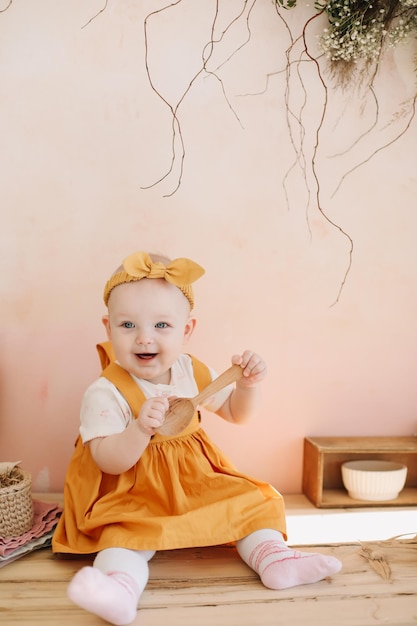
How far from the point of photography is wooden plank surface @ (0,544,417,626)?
1.10 metres

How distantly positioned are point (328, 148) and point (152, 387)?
83 centimetres

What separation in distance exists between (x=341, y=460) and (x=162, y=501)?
→ 646mm

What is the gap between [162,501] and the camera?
1.37m

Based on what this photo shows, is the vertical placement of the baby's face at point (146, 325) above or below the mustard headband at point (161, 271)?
below

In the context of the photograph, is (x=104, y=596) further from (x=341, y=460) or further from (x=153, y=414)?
(x=341, y=460)

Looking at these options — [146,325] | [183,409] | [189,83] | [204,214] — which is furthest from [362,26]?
[183,409]

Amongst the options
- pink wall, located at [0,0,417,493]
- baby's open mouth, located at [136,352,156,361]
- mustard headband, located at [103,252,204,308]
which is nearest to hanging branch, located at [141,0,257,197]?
pink wall, located at [0,0,417,493]

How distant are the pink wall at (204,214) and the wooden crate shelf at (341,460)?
2.5 inches

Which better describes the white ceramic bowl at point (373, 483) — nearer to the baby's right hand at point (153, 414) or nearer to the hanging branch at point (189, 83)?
the baby's right hand at point (153, 414)

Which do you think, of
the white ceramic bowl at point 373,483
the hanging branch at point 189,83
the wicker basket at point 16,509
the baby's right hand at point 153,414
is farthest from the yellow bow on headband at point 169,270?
the white ceramic bowl at point 373,483

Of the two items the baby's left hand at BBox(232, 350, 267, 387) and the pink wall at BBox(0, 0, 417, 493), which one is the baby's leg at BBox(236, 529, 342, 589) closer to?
the baby's left hand at BBox(232, 350, 267, 387)

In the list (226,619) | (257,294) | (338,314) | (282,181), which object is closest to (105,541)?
(226,619)

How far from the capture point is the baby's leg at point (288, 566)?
119cm

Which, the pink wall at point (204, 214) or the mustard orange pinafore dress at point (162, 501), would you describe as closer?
the mustard orange pinafore dress at point (162, 501)
